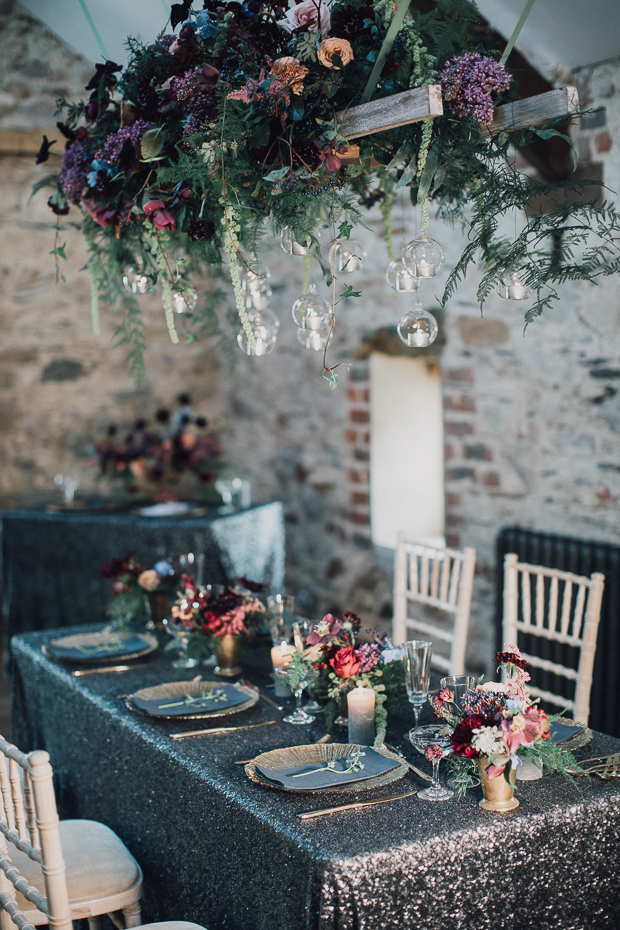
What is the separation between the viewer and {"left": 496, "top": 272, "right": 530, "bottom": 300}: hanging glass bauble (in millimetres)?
1689

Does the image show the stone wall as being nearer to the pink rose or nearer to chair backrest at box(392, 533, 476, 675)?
chair backrest at box(392, 533, 476, 675)

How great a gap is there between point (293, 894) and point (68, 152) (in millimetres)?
1614

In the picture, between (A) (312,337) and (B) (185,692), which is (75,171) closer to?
(A) (312,337)

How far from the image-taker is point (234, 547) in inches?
156

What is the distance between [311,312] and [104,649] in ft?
3.80

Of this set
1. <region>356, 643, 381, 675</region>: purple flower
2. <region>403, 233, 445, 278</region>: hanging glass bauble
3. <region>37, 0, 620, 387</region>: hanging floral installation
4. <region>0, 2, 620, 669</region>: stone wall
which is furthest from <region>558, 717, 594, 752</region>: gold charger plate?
<region>0, 2, 620, 669</region>: stone wall

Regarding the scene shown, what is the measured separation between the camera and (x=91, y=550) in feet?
13.1

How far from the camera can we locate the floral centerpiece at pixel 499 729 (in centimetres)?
142

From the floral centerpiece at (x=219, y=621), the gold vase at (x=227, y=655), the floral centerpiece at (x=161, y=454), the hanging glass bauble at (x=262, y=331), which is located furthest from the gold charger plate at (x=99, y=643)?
the floral centerpiece at (x=161, y=454)

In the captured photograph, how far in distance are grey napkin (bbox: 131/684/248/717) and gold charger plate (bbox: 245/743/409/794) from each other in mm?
263

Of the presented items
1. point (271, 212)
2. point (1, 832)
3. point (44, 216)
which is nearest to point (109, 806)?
point (1, 832)

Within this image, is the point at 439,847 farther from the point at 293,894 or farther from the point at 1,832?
the point at 1,832

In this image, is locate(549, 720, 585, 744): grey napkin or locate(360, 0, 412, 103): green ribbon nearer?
locate(360, 0, 412, 103): green ribbon

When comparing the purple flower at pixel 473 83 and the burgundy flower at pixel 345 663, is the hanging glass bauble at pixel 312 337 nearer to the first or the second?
the purple flower at pixel 473 83
